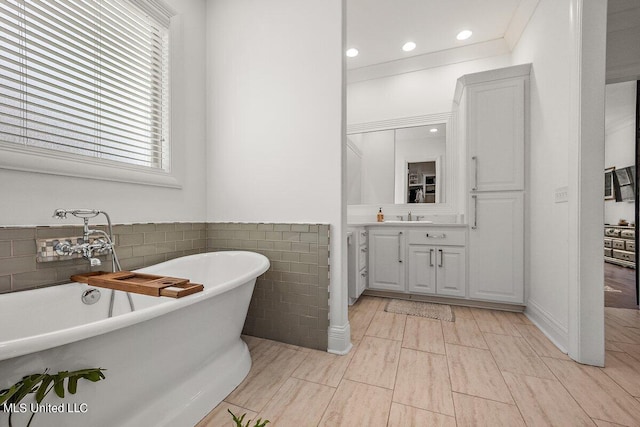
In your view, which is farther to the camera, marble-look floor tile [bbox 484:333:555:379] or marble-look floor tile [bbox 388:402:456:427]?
marble-look floor tile [bbox 484:333:555:379]

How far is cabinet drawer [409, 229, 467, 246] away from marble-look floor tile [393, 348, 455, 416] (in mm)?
1230

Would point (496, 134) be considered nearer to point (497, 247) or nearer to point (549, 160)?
point (549, 160)

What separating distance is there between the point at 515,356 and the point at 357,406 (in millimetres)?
1157

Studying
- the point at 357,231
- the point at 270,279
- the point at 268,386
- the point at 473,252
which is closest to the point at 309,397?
the point at 268,386

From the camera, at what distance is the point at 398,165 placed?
131 inches

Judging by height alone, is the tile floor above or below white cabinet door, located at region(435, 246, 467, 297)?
below

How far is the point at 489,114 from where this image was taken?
252 cm

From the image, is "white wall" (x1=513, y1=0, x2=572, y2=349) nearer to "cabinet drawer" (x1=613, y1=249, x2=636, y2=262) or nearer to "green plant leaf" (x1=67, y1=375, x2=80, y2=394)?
"green plant leaf" (x1=67, y1=375, x2=80, y2=394)

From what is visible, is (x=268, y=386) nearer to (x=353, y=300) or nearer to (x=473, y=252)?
(x=353, y=300)

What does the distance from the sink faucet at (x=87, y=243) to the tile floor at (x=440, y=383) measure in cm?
100

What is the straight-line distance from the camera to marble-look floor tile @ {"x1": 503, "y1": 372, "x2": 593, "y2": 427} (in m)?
1.18

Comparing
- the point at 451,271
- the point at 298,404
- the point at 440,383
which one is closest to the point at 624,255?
the point at 451,271

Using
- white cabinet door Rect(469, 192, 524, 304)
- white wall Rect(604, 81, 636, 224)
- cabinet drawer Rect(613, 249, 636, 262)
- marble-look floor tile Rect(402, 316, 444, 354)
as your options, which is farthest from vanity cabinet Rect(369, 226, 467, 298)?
cabinet drawer Rect(613, 249, 636, 262)

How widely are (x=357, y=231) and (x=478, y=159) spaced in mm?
1329
